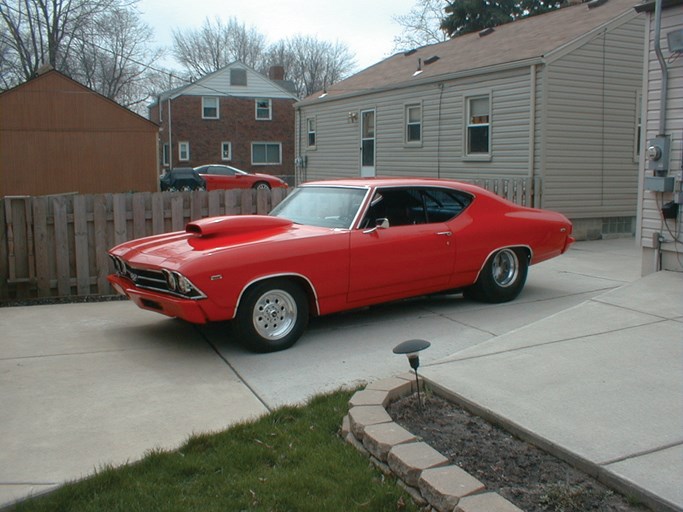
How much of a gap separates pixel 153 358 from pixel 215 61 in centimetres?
6593

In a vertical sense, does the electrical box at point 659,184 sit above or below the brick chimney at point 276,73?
below

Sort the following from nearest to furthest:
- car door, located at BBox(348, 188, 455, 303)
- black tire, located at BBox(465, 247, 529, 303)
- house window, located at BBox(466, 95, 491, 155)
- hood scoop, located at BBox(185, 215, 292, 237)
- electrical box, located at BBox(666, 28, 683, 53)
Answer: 1. hood scoop, located at BBox(185, 215, 292, 237)
2. car door, located at BBox(348, 188, 455, 303)
3. electrical box, located at BBox(666, 28, 683, 53)
4. black tire, located at BBox(465, 247, 529, 303)
5. house window, located at BBox(466, 95, 491, 155)

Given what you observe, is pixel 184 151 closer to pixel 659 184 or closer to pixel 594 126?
pixel 594 126

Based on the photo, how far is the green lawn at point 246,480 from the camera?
351cm

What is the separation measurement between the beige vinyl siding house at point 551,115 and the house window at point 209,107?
29.3 meters

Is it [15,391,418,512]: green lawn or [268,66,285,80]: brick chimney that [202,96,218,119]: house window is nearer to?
[268,66,285,80]: brick chimney

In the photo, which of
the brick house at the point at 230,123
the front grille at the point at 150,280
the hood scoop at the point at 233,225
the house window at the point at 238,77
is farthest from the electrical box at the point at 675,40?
the house window at the point at 238,77

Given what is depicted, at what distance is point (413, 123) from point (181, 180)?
45.3 ft

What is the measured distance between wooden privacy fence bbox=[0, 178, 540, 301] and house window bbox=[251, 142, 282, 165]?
37.7m

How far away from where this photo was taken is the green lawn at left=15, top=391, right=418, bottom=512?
11.5 feet

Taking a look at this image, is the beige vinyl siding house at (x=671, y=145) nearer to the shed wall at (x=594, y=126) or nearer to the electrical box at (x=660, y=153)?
the electrical box at (x=660, y=153)

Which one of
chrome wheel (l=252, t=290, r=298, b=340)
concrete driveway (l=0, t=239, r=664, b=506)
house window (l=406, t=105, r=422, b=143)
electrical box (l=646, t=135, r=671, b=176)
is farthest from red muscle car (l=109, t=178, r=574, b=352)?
house window (l=406, t=105, r=422, b=143)

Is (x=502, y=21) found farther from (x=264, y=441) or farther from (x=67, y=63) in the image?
(x=264, y=441)

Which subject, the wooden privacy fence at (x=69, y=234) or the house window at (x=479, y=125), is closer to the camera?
the wooden privacy fence at (x=69, y=234)
